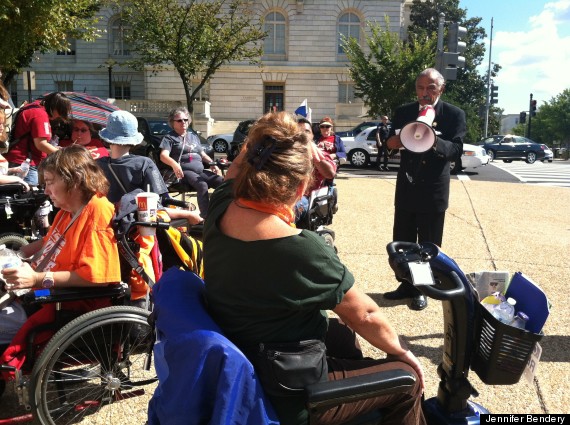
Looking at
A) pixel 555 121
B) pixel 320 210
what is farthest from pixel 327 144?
pixel 555 121

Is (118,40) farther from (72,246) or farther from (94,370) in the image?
(94,370)

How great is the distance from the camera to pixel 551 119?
6938 cm

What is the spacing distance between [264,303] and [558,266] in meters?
5.63

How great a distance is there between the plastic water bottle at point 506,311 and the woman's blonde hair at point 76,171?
2222 millimetres

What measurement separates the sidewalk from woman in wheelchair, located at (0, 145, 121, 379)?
2.09 m

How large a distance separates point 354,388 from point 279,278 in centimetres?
45

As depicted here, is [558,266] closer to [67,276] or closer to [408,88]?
[67,276]

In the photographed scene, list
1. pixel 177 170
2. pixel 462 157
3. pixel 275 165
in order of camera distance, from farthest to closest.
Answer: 1. pixel 462 157
2. pixel 177 170
3. pixel 275 165

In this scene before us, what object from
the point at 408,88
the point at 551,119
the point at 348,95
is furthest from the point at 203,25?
the point at 551,119

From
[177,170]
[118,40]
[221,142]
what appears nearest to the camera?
[177,170]

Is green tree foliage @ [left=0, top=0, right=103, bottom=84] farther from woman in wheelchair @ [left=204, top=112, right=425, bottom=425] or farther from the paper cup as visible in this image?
woman in wheelchair @ [left=204, top=112, right=425, bottom=425]

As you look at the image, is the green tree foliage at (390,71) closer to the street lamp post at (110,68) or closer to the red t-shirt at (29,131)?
the street lamp post at (110,68)

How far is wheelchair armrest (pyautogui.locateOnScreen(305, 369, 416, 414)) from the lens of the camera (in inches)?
70.0

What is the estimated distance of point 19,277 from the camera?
2.82m
